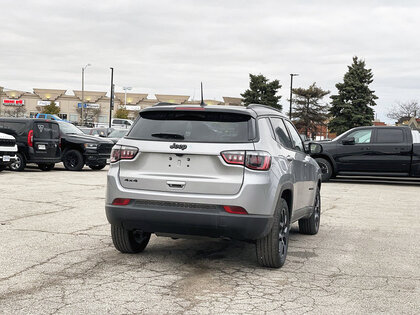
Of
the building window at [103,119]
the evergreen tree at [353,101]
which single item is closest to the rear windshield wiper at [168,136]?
the evergreen tree at [353,101]

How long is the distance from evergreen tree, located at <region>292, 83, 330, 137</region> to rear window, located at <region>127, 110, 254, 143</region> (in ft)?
244

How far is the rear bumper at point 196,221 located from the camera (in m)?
5.32

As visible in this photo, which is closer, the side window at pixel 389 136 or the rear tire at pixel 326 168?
the side window at pixel 389 136

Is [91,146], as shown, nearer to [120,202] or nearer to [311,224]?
[311,224]

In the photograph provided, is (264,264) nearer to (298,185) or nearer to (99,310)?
(298,185)

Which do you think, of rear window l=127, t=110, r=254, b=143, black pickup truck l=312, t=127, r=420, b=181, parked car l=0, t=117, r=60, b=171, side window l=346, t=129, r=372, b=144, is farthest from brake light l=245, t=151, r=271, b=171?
parked car l=0, t=117, r=60, b=171

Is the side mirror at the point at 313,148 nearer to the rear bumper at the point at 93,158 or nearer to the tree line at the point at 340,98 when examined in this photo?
the rear bumper at the point at 93,158

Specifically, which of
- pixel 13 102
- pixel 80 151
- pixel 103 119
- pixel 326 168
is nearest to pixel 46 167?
pixel 80 151

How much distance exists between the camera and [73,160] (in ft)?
64.5

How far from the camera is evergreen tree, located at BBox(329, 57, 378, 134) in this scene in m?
63.9

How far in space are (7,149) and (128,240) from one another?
12.1 metres

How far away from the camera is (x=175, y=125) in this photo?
5.72 m

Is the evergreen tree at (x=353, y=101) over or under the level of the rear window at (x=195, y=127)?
over

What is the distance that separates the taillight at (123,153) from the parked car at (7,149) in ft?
39.9
